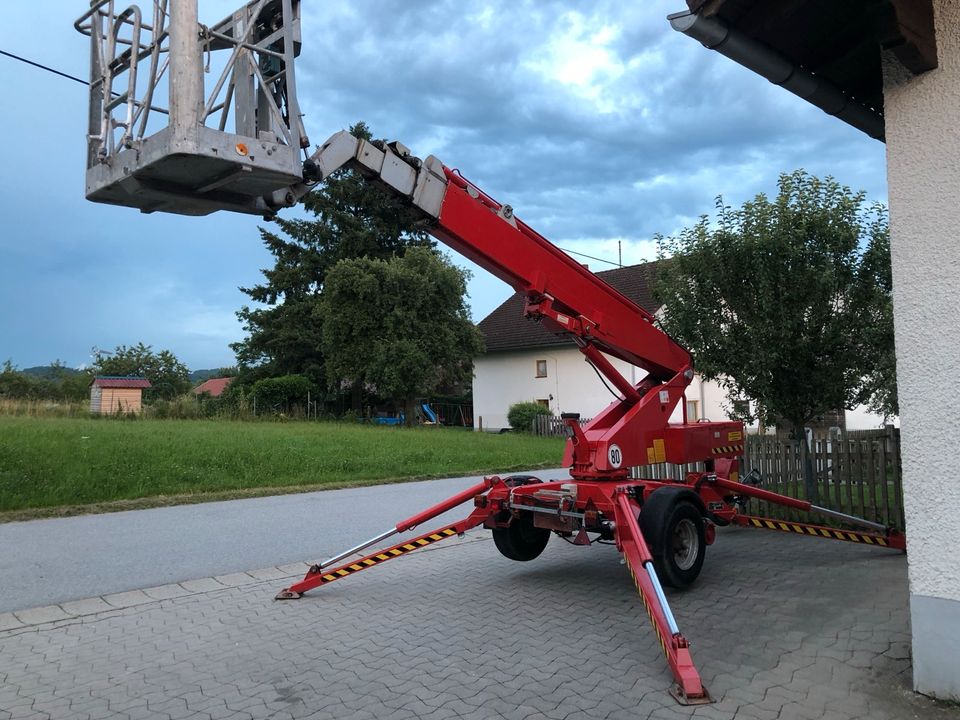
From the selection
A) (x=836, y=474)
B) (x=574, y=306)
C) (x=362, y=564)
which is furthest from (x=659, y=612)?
(x=836, y=474)

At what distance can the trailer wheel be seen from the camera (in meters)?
8.12

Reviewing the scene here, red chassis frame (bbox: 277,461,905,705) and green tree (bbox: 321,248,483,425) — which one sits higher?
green tree (bbox: 321,248,483,425)

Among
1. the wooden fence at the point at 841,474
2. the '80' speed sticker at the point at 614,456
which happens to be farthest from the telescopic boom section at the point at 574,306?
the wooden fence at the point at 841,474

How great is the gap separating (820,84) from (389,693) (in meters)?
5.06

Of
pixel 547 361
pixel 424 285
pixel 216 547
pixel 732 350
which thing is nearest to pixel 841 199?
pixel 732 350

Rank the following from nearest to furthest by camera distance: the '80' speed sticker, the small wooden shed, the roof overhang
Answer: the roof overhang < the '80' speed sticker < the small wooden shed

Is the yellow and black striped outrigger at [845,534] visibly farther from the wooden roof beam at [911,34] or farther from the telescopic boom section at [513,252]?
the wooden roof beam at [911,34]

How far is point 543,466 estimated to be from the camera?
754 inches

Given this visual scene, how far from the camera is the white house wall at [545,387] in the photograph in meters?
32.8

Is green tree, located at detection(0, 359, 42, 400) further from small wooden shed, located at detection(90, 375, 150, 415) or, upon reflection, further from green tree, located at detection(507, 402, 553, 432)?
green tree, located at detection(507, 402, 553, 432)

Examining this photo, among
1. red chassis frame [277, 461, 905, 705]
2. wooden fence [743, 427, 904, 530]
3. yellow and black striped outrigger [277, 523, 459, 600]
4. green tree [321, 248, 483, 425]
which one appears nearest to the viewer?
red chassis frame [277, 461, 905, 705]

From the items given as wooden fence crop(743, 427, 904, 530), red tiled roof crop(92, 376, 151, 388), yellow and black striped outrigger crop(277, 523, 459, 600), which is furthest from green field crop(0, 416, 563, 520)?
red tiled roof crop(92, 376, 151, 388)

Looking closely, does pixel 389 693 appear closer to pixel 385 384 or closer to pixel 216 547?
pixel 216 547

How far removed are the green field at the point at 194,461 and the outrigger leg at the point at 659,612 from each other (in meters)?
8.99
